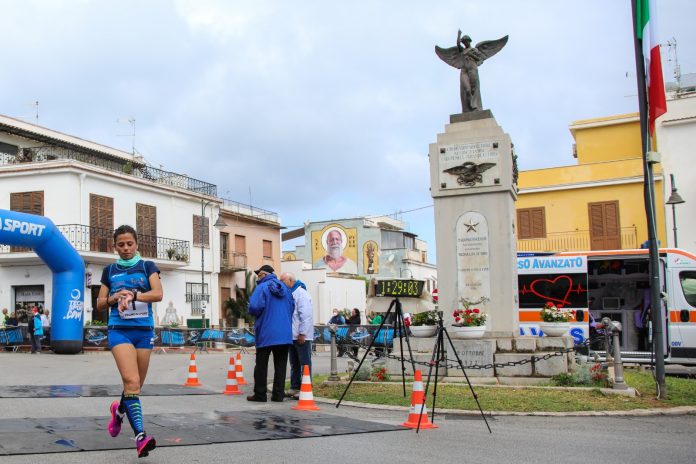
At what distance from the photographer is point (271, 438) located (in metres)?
7.45

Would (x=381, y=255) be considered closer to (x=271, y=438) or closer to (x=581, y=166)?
(x=581, y=166)

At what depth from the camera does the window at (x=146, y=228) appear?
3847 centimetres

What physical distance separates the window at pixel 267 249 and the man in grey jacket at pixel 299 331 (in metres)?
37.0

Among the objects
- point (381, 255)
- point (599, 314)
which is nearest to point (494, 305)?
point (599, 314)

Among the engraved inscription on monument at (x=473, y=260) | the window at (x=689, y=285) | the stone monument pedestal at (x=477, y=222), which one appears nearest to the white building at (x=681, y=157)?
the window at (x=689, y=285)

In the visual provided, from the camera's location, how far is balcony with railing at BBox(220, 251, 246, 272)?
44.5 meters

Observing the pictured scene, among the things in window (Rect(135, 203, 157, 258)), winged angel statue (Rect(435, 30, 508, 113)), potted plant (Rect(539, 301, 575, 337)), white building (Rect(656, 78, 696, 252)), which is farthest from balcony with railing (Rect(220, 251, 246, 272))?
potted plant (Rect(539, 301, 575, 337))

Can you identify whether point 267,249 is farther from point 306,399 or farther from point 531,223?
point 306,399

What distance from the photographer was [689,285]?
18.6m

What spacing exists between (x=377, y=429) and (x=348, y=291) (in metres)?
48.6

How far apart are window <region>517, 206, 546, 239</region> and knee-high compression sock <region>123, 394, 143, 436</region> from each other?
3396cm

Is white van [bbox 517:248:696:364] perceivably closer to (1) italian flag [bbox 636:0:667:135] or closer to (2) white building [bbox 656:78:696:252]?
(1) italian flag [bbox 636:0:667:135]

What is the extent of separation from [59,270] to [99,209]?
12.3 m

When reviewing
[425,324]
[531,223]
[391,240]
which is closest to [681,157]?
[531,223]
